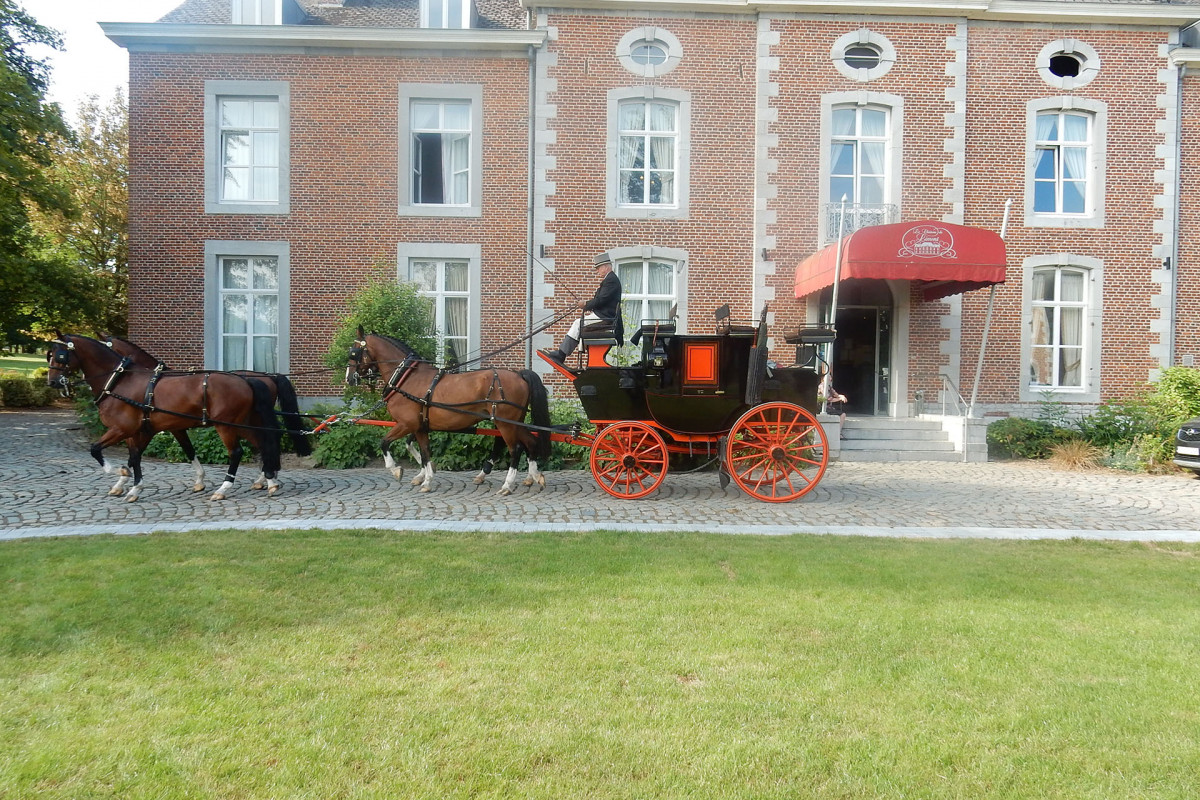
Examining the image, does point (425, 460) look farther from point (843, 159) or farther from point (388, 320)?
point (843, 159)

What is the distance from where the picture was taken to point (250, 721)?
2.72 metres

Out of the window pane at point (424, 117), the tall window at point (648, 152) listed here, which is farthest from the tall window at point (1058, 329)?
the window pane at point (424, 117)

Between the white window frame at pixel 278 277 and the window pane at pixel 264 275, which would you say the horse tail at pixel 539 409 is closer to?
the white window frame at pixel 278 277

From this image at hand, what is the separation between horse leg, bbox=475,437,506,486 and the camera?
28.6 feet

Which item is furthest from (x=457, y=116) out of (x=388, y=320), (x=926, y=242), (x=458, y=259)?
(x=926, y=242)

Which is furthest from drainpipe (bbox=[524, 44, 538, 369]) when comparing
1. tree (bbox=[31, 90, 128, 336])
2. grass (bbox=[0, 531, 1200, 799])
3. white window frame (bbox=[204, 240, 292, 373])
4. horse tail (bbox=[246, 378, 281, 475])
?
tree (bbox=[31, 90, 128, 336])

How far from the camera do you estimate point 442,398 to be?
8.22 m

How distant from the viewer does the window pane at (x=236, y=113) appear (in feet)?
45.2

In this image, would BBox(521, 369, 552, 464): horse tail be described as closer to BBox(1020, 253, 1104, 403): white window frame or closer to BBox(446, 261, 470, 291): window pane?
BBox(446, 261, 470, 291): window pane

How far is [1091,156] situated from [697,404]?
1135 centimetres

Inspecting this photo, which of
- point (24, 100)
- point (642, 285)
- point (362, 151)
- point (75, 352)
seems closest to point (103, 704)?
point (75, 352)

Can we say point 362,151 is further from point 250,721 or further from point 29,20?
point 250,721

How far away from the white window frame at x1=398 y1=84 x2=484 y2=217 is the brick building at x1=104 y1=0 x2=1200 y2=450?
6cm

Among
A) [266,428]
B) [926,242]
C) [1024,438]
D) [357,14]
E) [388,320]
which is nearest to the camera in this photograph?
[266,428]
